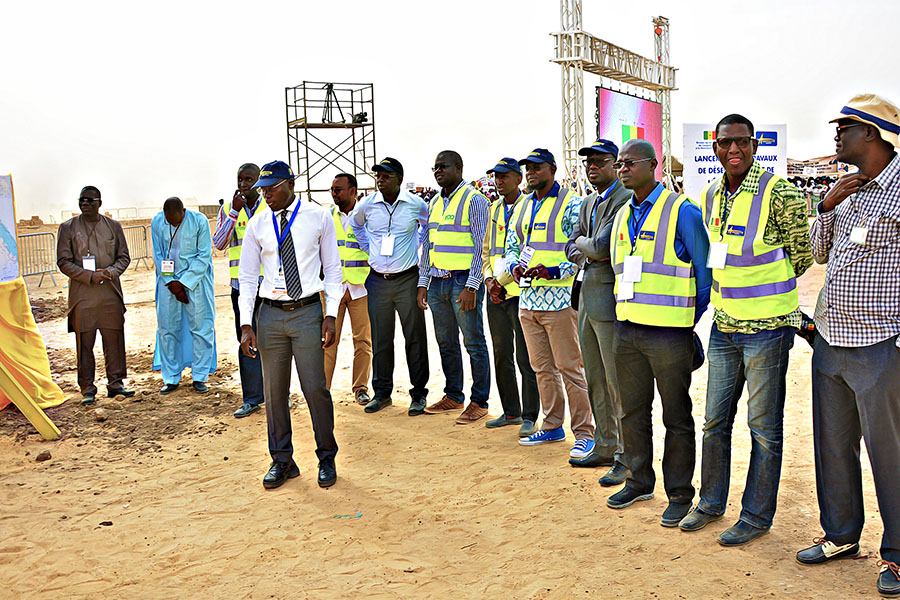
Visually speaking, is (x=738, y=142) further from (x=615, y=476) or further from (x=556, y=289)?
(x=615, y=476)

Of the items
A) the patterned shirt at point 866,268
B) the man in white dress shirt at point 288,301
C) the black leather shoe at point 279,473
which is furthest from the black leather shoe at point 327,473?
the patterned shirt at point 866,268

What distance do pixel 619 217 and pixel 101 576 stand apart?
3.72 m

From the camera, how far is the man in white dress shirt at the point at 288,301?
558 cm

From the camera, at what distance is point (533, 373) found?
22.0 ft

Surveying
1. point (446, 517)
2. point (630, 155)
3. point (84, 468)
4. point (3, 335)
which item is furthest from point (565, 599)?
point (3, 335)

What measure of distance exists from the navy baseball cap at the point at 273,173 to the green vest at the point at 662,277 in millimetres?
2580

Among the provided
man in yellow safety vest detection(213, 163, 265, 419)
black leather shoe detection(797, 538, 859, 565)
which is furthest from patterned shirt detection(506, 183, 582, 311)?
man in yellow safety vest detection(213, 163, 265, 419)

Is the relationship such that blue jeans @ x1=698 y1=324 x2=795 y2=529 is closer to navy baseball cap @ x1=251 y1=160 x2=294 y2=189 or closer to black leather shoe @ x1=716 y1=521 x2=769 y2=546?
black leather shoe @ x1=716 y1=521 x2=769 y2=546

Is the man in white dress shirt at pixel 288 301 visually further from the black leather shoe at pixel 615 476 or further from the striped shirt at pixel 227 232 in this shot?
the striped shirt at pixel 227 232

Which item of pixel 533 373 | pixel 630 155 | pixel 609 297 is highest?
pixel 630 155

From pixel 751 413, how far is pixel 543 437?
2.33 m

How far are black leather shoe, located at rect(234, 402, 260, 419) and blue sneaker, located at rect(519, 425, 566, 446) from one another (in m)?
2.90

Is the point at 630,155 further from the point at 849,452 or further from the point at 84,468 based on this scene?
the point at 84,468

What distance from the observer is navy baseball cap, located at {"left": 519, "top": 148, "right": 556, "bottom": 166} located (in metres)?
5.92
